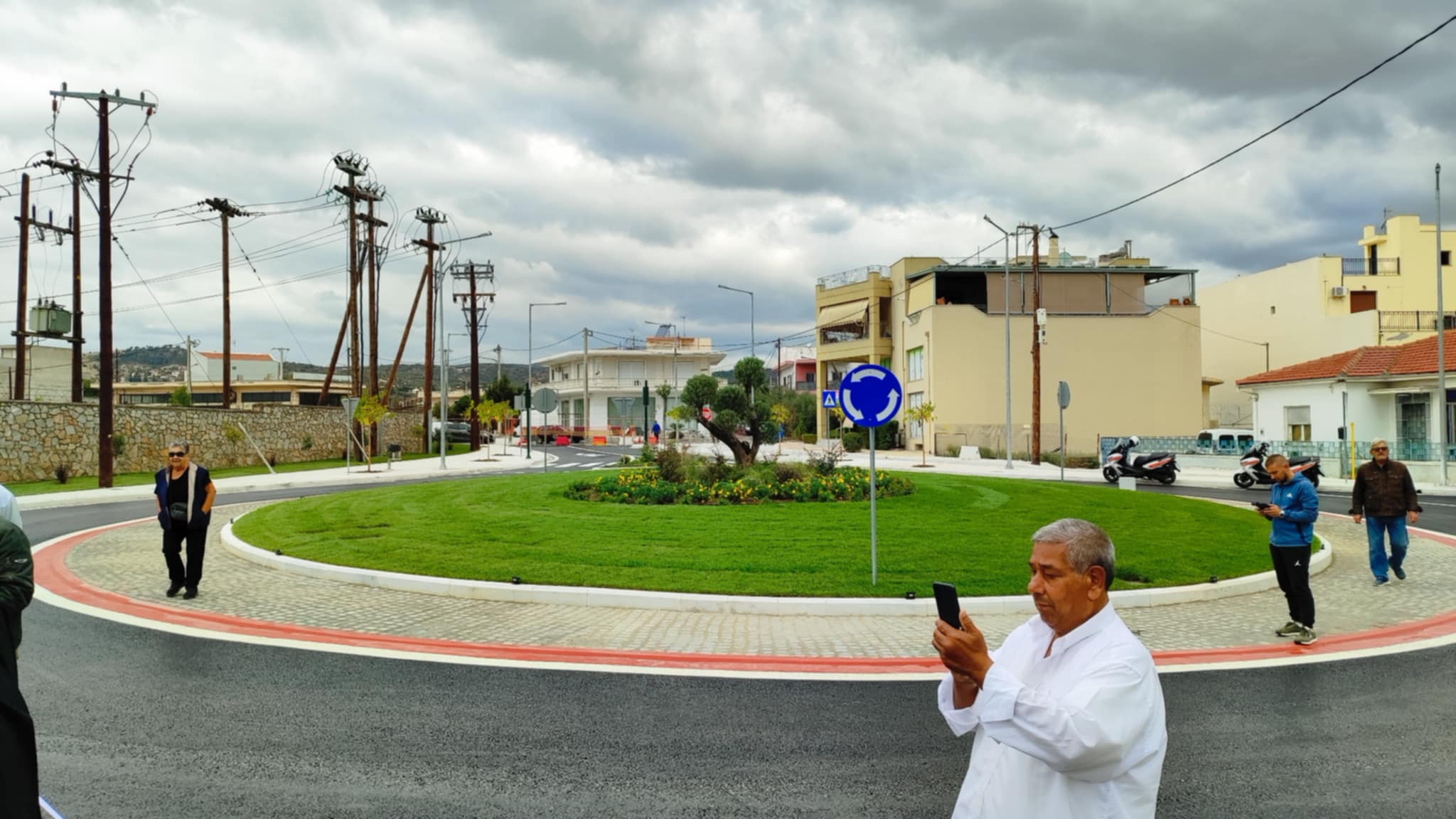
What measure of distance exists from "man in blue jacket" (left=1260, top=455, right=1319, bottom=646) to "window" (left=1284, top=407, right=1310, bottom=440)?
30.2 meters

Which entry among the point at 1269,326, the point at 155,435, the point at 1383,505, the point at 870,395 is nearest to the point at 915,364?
the point at 1269,326

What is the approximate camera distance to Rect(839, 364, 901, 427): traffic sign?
1017 centimetres

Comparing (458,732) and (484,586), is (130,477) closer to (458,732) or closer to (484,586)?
(484,586)

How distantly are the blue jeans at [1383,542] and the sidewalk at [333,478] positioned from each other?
992 inches

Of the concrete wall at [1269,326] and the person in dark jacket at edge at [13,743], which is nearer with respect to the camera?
the person in dark jacket at edge at [13,743]

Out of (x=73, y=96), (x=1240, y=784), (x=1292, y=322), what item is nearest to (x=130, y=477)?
(x=73, y=96)

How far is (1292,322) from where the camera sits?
183ft

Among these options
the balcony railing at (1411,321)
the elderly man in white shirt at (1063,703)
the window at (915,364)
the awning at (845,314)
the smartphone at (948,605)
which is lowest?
the elderly man in white shirt at (1063,703)

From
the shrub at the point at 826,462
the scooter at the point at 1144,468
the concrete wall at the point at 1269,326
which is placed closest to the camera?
the shrub at the point at 826,462

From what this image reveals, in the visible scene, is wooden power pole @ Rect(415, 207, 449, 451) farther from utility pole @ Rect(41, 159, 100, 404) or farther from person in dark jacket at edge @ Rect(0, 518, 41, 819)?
person in dark jacket at edge @ Rect(0, 518, 41, 819)

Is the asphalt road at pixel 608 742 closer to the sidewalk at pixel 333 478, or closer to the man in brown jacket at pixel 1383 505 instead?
the man in brown jacket at pixel 1383 505

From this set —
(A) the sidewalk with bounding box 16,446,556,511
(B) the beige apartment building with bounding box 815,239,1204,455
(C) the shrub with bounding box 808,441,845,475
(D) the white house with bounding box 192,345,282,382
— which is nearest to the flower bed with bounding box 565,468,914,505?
(C) the shrub with bounding box 808,441,845,475

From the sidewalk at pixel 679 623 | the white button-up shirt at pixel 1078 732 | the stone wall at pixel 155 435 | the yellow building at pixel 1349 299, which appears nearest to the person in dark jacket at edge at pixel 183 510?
the sidewalk at pixel 679 623

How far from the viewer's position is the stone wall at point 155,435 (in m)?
28.1
